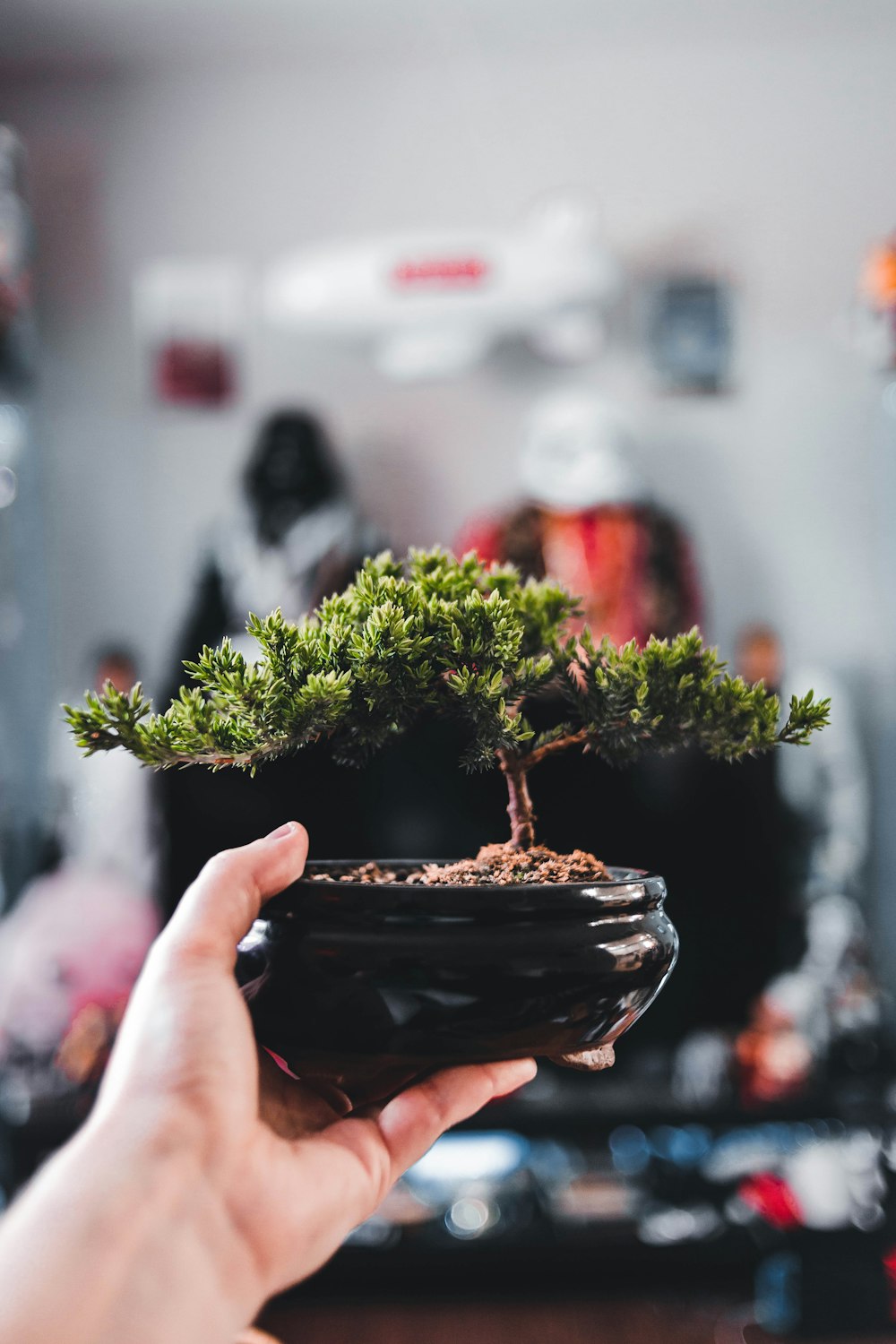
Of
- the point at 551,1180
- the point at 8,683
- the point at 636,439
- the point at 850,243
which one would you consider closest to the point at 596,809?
the point at 551,1180

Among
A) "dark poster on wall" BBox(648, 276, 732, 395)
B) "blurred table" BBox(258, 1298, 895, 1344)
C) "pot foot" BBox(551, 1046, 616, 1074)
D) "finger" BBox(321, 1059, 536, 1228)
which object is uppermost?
"dark poster on wall" BBox(648, 276, 732, 395)

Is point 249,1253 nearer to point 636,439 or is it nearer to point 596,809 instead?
point 596,809

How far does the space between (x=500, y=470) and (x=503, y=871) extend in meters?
1.79

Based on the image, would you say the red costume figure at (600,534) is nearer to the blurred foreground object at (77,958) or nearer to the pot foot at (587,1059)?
the blurred foreground object at (77,958)

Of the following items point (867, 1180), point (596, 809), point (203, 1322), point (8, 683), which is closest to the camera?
point (203, 1322)

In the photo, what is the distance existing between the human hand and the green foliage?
67mm

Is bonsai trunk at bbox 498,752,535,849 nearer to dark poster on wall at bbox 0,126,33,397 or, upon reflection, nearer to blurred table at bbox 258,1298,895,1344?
blurred table at bbox 258,1298,895,1344

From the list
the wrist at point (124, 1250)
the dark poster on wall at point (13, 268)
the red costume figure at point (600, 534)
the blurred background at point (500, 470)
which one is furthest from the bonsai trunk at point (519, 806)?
the dark poster on wall at point (13, 268)

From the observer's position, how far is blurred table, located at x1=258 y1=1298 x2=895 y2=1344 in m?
1.72

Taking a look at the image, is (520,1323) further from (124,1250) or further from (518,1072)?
(124,1250)

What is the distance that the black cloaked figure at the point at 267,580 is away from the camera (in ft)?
6.06

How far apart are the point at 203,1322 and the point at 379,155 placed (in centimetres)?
230

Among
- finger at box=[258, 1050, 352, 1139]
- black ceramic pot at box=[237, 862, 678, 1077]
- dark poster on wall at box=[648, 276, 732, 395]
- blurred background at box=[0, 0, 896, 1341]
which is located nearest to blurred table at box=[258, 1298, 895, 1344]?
blurred background at box=[0, 0, 896, 1341]

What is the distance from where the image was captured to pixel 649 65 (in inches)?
90.3
